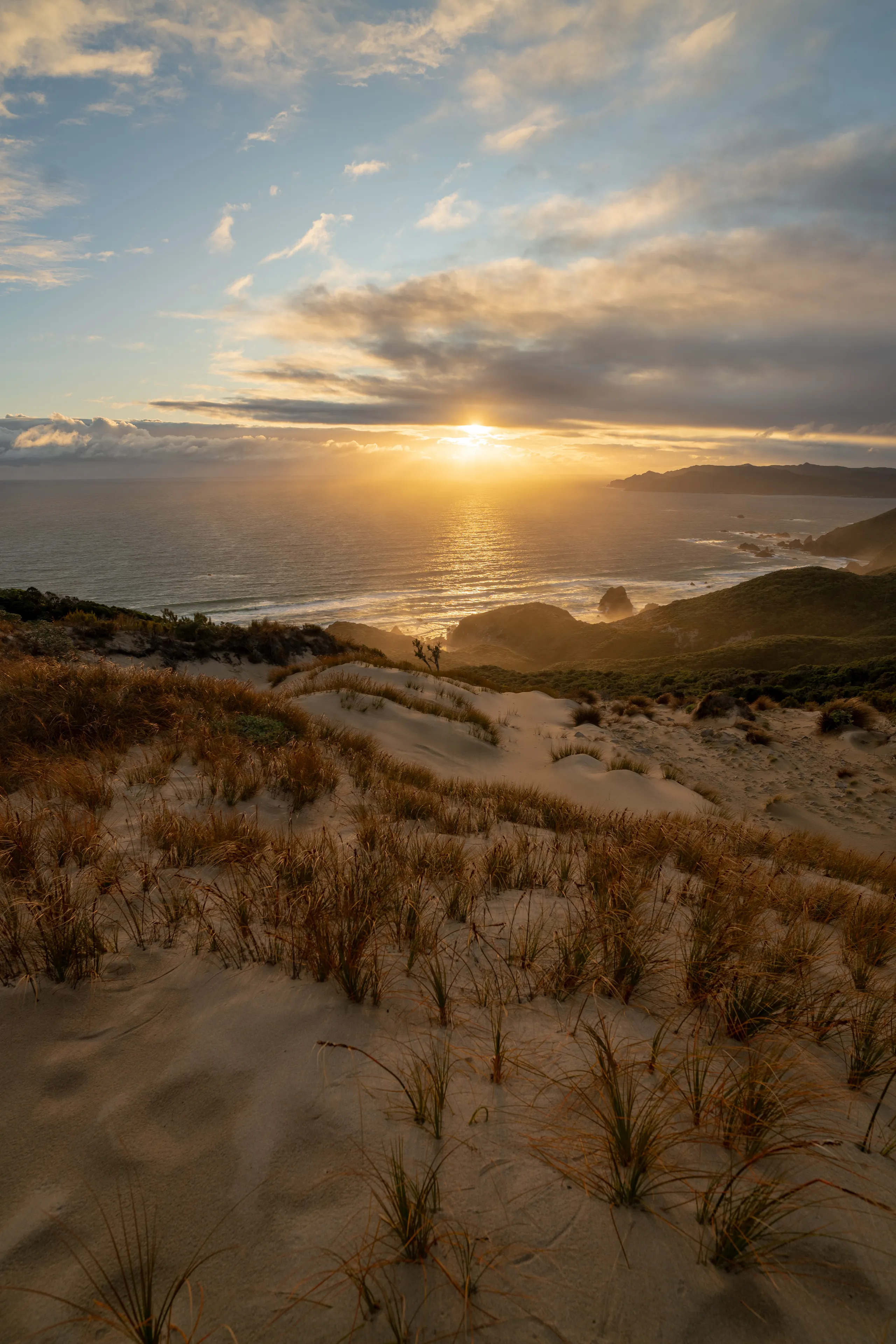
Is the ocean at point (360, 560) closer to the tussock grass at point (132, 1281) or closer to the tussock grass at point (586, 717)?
the tussock grass at point (586, 717)

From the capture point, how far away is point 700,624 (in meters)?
49.1

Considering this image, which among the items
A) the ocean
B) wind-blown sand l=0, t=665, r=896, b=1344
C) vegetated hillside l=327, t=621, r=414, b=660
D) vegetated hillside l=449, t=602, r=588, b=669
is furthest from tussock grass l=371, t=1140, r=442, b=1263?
the ocean

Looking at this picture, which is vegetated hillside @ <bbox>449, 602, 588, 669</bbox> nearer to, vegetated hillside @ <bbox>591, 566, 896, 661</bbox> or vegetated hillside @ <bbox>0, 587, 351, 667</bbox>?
vegetated hillside @ <bbox>591, 566, 896, 661</bbox>

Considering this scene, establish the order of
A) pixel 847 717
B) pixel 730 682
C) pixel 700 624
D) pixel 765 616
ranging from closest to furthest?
pixel 847 717 → pixel 730 682 → pixel 765 616 → pixel 700 624

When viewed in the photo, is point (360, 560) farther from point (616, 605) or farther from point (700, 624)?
point (700, 624)

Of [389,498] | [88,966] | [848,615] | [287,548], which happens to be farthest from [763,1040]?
[389,498]

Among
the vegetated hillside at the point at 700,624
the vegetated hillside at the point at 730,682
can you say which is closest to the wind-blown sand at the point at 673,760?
the vegetated hillside at the point at 730,682

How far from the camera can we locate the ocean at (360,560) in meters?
63.5

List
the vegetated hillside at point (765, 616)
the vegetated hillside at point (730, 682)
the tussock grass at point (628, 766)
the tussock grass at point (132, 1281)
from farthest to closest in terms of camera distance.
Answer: the vegetated hillside at point (765, 616)
the vegetated hillside at point (730, 682)
the tussock grass at point (628, 766)
the tussock grass at point (132, 1281)

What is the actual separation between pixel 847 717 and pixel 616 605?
54105 mm

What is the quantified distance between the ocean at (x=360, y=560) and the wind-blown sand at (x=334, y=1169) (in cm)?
5331

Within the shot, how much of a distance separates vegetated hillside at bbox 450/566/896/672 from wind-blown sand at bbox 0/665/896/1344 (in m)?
40.6

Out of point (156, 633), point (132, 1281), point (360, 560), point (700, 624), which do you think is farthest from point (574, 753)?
point (360, 560)

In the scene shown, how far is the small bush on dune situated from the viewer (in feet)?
54.7
